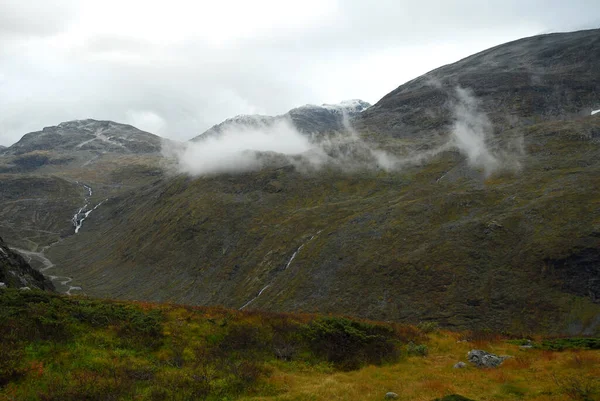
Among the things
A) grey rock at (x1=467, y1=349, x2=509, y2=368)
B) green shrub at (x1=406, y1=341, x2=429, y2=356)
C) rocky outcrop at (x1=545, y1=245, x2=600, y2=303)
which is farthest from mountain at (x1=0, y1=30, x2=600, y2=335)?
grey rock at (x1=467, y1=349, x2=509, y2=368)

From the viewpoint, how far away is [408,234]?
8806cm

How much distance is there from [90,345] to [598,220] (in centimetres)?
8150

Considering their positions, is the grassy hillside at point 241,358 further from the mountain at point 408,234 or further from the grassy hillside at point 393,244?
the grassy hillside at point 393,244

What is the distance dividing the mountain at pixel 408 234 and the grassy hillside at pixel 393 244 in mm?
348

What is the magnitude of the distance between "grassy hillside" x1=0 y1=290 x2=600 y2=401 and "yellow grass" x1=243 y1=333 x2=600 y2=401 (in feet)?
0.17

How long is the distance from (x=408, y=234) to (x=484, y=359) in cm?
6859

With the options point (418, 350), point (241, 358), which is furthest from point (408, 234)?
point (241, 358)

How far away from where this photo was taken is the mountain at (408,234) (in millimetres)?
64625

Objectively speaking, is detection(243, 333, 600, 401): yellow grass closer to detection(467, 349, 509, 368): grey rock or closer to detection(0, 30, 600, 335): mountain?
detection(467, 349, 509, 368): grey rock

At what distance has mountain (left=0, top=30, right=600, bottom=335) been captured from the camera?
64.6m

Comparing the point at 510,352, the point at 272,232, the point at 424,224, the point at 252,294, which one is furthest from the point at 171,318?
the point at 272,232

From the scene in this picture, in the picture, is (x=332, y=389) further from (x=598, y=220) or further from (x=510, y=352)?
(x=598, y=220)

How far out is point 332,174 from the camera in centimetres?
15288

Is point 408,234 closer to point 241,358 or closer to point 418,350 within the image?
point 418,350
